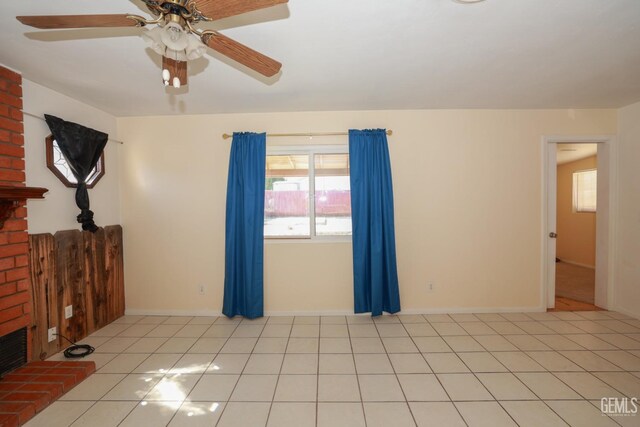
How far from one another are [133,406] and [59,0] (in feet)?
8.33

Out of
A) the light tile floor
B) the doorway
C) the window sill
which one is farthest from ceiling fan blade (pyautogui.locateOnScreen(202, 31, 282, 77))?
the doorway

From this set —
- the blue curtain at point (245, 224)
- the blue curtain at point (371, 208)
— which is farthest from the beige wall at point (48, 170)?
the blue curtain at point (371, 208)

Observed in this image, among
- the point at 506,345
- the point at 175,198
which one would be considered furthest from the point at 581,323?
the point at 175,198

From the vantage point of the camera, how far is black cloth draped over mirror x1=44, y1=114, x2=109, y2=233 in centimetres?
246

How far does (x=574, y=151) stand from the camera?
4895 millimetres

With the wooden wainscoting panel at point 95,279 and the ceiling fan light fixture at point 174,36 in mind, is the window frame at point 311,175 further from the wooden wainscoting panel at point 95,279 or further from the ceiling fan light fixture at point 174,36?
the ceiling fan light fixture at point 174,36

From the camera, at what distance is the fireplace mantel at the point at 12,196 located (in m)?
1.84

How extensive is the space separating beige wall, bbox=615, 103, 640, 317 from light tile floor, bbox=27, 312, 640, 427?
0.90 feet

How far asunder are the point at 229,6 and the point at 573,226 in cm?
Answer: 749

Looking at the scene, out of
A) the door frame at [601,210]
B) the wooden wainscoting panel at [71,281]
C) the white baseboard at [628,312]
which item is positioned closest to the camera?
the wooden wainscoting panel at [71,281]

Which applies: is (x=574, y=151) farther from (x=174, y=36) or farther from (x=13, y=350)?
(x=13, y=350)

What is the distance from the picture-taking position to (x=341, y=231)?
130 inches

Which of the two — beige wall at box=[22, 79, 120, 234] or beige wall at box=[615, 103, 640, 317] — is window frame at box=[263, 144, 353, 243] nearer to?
beige wall at box=[22, 79, 120, 234]

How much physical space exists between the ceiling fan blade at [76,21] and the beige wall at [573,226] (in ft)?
Answer: 24.4
